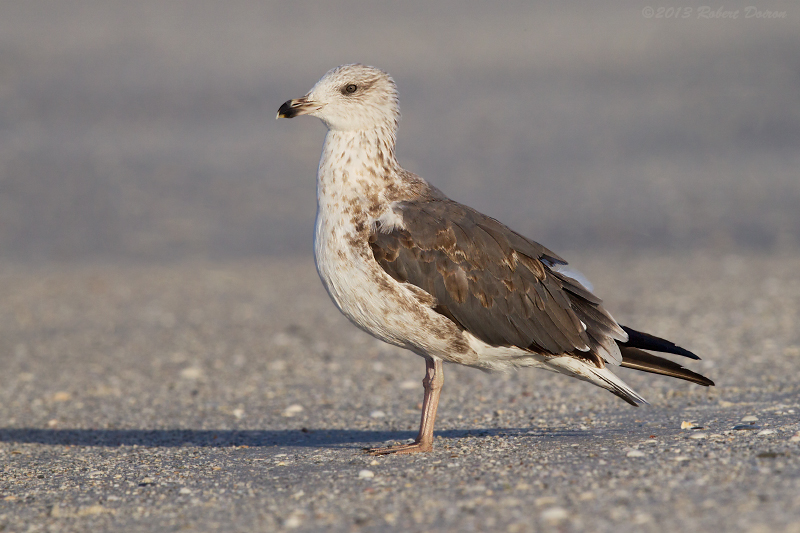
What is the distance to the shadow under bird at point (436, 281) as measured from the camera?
575 centimetres

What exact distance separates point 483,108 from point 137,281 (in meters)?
14.3

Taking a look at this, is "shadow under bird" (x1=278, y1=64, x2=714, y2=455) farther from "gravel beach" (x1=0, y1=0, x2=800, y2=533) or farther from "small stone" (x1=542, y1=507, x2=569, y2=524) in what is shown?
"small stone" (x1=542, y1=507, x2=569, y2=524)

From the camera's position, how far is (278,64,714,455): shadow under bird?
18.9 feet

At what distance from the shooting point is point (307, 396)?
29.2 feet

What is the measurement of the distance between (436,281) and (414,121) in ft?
66.8

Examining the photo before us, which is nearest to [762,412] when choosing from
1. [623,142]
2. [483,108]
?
[623,142]

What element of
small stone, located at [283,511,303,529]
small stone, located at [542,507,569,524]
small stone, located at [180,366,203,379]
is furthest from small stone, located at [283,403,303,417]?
small stone, located at [542,507,569,524]

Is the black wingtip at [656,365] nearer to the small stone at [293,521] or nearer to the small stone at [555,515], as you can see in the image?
the small stone at [555,515]

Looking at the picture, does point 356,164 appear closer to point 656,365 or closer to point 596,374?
point 596,374

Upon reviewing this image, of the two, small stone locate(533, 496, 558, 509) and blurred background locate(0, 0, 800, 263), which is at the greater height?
blurred background locate(0, 0, 800, 263)

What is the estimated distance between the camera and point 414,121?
Result: 2575cm

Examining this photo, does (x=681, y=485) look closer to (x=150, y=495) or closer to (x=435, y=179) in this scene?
(x=150, y=495)

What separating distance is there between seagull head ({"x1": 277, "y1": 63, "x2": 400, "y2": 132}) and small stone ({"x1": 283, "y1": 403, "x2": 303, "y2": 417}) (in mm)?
2976

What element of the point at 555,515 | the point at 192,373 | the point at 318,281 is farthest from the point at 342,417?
the point at 318,281
